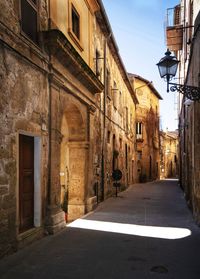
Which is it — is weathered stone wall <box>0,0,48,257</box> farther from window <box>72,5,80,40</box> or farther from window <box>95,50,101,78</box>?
window <box>95,50,101,78</box>

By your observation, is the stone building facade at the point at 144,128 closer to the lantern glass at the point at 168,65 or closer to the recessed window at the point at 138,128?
the recessed window at the point at 138,128

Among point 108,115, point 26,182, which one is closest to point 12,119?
point 26,182

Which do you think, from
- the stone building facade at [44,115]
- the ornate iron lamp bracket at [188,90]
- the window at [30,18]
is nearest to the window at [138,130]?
the stone building facade at [44,115]

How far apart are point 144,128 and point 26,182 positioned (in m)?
26.1

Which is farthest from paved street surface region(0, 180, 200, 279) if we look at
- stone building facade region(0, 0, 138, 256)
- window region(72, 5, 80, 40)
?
window region(72, 5, 80, 40)

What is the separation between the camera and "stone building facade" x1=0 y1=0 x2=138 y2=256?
5.20 m

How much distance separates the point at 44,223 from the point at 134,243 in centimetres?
189

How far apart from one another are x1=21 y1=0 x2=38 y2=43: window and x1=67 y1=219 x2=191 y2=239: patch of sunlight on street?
435 centimetres

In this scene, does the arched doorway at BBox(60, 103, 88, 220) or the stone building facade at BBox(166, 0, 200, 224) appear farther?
the arched doorway at BBox(60, 103, 88, 220)

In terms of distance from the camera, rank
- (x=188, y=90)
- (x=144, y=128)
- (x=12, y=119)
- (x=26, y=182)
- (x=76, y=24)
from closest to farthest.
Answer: (x=12, y=119)
(x=26, y=182)
(x=188, y=90)
(x=76, y=24)
(x=144, y=128)

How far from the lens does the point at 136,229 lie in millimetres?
7492

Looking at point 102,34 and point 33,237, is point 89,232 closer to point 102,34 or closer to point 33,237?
point 33,237

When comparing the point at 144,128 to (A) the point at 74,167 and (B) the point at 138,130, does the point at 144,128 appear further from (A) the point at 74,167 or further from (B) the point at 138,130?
(A) the point at 74,167

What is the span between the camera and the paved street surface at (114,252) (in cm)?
448
